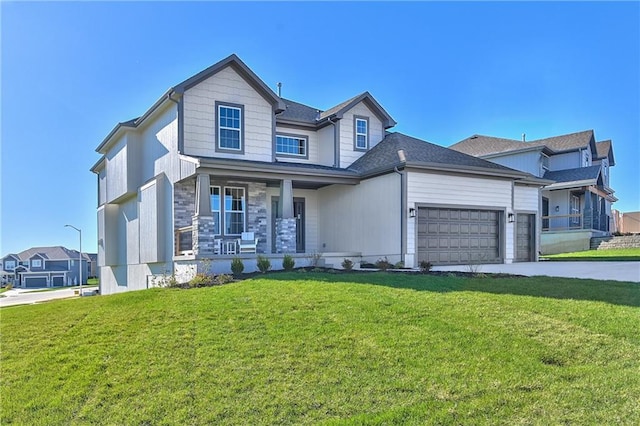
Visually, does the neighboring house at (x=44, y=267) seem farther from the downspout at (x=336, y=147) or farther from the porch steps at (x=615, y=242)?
the porch steps at (x=615, y=242)

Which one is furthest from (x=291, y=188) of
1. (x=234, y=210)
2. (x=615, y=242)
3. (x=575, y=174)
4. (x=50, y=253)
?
(x=50, y=253)

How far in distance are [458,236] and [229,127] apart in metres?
9.21

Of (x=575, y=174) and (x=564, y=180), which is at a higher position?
(x=575, y=174)

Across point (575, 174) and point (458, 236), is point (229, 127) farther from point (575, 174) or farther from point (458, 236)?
point (575, 174)

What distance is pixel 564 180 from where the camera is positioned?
2819 cm

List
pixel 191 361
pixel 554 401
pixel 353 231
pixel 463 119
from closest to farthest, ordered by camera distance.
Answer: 1. pixel 554 401
2. pixel 191 361
3. pixel 353 231
4. pixel 463 119

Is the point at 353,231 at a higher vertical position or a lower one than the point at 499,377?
higher

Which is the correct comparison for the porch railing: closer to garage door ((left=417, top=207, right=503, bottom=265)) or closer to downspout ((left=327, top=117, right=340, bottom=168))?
garage door ((left=417, top=207, right=503, bottom=265))

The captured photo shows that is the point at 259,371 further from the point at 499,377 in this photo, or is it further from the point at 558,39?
the point at 558,39

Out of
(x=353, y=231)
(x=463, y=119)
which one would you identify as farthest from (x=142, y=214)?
(x=463, y=119)

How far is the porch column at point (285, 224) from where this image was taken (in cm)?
1501

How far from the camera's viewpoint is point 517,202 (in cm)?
1859

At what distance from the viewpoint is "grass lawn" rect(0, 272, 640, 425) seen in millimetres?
4285

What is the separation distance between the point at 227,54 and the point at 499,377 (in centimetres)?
1373
